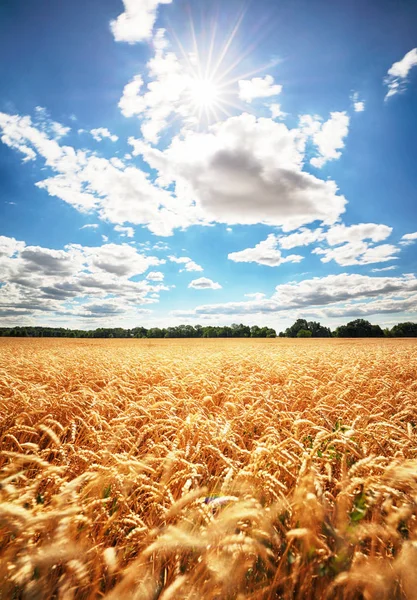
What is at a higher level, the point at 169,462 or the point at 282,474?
the point at 169,462

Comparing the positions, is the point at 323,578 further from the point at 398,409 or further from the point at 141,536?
the point at 398,409

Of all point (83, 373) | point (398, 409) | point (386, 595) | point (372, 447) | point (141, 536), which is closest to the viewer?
point (386, 595)

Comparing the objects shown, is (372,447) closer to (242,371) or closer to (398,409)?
(398,409)

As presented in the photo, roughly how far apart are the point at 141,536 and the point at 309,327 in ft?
399

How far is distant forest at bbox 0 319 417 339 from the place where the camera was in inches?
4119

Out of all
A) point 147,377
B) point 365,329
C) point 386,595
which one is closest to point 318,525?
point 386,595

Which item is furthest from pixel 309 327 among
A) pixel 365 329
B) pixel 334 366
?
pixel 334 366

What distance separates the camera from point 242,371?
27.3ft

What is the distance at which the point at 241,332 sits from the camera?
11456 cm

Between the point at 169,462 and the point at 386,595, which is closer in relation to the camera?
the point at 386,595

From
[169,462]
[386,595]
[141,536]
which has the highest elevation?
[169,462]

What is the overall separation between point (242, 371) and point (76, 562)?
22.9 ft

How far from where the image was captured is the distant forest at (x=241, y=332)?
105 meters

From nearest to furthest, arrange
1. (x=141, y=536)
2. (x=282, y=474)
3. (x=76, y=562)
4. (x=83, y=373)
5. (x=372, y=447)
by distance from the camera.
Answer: (x=76, y=562), (x=141, y=536), (x=282, y=474), (x=372, y=447), (x=83, y=373)
